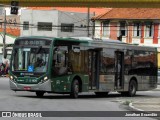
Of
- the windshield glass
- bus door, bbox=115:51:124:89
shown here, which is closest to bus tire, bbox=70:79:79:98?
the windshield glass

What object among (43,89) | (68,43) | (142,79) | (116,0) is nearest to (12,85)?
(43,89)

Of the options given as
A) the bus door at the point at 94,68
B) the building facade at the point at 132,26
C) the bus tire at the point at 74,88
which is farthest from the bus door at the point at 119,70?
the building facade at the point at 132,26

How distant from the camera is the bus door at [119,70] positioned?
2840cm

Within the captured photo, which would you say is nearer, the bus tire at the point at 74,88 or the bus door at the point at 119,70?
the bus tire at the point at 74,88

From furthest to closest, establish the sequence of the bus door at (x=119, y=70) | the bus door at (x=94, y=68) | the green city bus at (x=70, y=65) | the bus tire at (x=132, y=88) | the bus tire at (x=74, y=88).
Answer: the bus tire at (x=132, y=88)
the bus door at (x=119, y=70)
the bus door at (x=94, y=68)
the bus tire at (x=74, y=88)
the green city bus at (x=70, y=65)

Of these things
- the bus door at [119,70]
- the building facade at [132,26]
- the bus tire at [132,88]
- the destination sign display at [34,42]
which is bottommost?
the bus tire at [132,88]

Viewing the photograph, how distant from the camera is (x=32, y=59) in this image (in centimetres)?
2411

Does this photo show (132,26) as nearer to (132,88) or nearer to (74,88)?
(132,88)

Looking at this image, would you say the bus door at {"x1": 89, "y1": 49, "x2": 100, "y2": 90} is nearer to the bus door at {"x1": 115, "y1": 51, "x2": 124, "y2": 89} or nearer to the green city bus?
the green city bus

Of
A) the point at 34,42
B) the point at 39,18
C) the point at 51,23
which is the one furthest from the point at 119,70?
the point at 39,18

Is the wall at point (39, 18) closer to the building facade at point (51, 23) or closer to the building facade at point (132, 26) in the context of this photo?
the building facade at point (51, 23)

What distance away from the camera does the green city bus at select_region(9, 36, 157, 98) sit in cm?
2391

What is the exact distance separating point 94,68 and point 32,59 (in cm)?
378

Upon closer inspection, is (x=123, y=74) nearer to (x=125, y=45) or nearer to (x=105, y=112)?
(x=125, y=45)
